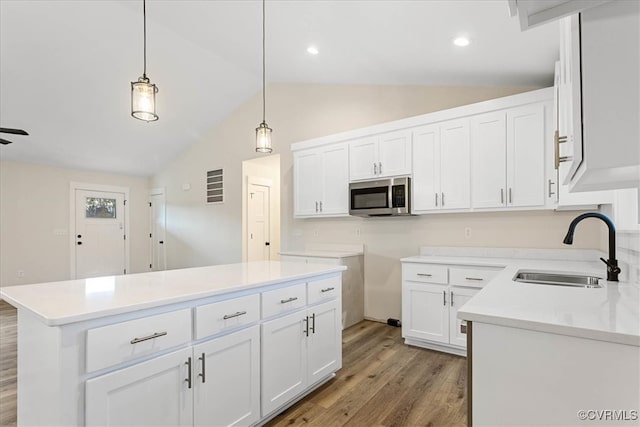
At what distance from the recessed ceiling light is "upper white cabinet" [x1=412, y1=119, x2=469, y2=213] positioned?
2.48 ft

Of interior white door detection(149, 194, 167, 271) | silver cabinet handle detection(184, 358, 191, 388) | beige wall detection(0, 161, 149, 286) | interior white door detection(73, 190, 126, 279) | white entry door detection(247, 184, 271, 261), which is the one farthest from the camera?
interior white door detection(149, 194, 167, 271)

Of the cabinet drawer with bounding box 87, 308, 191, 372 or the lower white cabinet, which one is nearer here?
the cabinet drawer with bounding box 87, 308, 191, 372

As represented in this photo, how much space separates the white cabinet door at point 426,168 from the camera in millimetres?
3439

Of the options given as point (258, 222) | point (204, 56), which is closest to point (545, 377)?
point (204, 56)

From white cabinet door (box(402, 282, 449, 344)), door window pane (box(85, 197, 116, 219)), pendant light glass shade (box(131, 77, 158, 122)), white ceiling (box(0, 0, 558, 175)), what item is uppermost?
white ceiling (box(0, 0, 558, 175))

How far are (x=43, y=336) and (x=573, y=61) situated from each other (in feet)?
6.63

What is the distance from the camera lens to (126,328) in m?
1.34

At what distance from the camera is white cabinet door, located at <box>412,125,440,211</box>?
11.3 ft

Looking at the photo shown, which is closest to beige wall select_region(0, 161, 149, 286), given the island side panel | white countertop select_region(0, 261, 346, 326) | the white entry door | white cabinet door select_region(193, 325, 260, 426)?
the white entry door

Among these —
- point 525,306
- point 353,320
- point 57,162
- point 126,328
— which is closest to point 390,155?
point 353,320

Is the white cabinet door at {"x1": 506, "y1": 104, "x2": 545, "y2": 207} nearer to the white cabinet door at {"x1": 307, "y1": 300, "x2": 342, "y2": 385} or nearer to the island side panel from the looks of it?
the white cabinet door at {"x1": 307, "y1": 300, "x2": 342, "y2": 385}

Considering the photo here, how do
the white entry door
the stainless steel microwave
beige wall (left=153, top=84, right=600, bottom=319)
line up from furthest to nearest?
the white entry door < the stainless steel microwave < beige wall (left=153, top=84, right=600, bottom=319)

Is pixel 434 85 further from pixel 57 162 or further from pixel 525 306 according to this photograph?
pixel 57 162

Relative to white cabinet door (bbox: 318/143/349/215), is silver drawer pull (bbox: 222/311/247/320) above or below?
below
